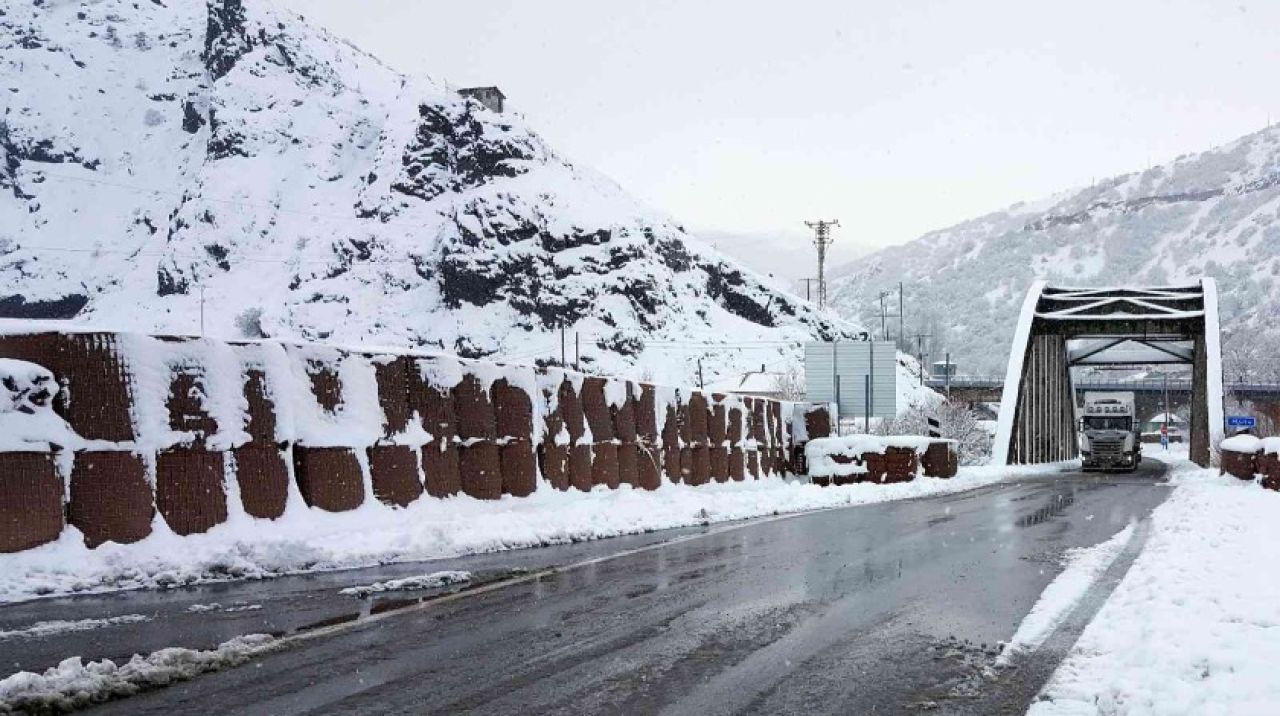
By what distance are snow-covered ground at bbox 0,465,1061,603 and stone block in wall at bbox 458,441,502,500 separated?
0.44 ft

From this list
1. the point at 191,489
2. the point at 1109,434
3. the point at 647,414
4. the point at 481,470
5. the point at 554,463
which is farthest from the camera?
the point at 1109,434

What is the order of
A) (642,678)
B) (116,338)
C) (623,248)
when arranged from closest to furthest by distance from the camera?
1. (642,678)
2. (116,338)
3. (623,248)

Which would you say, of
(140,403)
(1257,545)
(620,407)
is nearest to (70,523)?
(140,403)

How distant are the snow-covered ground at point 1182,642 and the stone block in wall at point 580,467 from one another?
717 cm

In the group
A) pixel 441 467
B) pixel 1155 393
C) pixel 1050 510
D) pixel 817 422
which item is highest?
pixel 1155 393

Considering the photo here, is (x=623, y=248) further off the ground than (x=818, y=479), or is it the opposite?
(x=623, y=248)

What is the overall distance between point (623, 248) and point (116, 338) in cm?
16989

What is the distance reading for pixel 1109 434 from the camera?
47.9 metres

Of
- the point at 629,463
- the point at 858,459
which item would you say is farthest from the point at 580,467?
the point at 858,459

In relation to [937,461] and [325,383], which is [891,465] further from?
[325,383]

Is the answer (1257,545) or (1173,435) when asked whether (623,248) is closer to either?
(1173,435)

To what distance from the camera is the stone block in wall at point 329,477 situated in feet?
35.0

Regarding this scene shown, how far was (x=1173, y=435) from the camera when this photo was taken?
477 ft

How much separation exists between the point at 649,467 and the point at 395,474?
672 cm
